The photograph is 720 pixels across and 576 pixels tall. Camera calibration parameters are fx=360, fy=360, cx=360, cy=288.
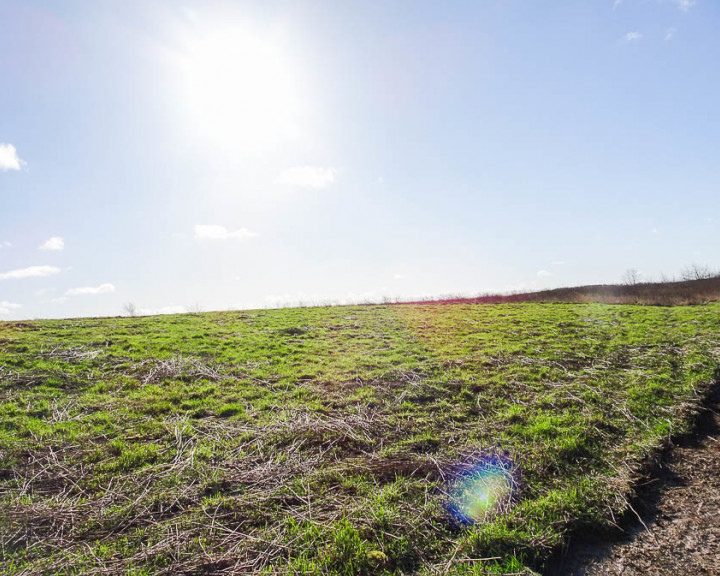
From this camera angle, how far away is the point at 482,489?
488cm

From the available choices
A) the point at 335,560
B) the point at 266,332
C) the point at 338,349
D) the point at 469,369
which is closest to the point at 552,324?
the point at 469,369

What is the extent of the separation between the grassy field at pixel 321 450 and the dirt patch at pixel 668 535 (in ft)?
0.92

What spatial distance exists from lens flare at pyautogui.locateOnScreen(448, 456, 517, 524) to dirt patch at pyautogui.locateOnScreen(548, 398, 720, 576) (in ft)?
2.83

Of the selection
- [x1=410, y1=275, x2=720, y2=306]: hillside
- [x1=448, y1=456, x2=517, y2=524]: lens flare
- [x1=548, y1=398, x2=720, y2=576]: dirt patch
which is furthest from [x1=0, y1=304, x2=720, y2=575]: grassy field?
[x1=410, y1=275, x2=720, y2=306]: hillside

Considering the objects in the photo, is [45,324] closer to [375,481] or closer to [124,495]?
[124,495]

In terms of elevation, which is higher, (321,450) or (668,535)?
(321,450)

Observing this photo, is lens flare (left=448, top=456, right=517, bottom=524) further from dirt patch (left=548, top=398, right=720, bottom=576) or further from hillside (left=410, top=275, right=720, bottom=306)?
hillside (left=410, top=275, right=720, bottom=306)

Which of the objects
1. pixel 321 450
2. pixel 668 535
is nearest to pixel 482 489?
pixel 668 535

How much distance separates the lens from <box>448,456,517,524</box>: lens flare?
4445 mm

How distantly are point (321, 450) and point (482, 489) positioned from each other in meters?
2.67

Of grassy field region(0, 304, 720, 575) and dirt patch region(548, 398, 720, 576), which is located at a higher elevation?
grassy field region(0, 304, 720, 575)

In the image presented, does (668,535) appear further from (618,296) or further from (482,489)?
(618,296)

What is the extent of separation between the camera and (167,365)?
11.8m

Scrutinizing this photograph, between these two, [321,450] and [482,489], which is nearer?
[482,489]
